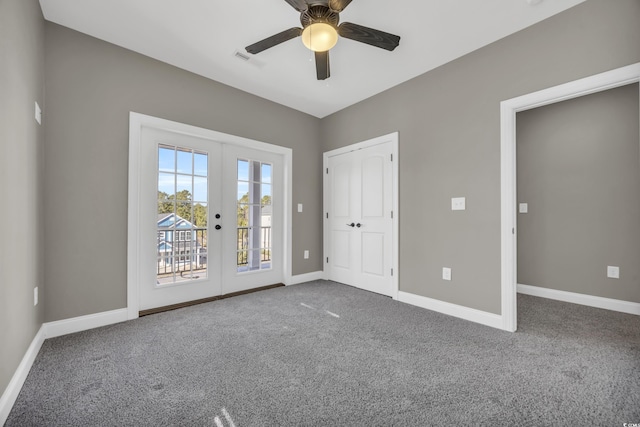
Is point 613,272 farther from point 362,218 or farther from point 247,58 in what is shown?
point 247,58

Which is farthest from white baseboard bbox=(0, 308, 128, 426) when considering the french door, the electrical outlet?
the electrical outlet

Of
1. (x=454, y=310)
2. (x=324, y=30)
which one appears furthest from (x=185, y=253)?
(x=454, y=310)

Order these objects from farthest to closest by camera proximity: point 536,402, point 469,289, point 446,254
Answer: point 446,254, point 469,289, point 536,402

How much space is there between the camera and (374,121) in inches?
147

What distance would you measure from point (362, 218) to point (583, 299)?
2709 millimetres

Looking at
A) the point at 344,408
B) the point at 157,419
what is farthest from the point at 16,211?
the point at 344,408

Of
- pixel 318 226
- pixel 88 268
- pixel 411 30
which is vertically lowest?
pixel 88 268

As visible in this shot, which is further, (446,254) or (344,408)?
(446,254)

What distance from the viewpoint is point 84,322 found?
2459 mm

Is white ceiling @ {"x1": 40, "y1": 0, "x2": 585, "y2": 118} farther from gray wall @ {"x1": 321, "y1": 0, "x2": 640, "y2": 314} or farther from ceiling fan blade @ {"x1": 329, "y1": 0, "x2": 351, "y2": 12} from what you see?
ceiling fan blade @ {"x1": 329, "y1": 0, "x2": 351, "y2": 12}

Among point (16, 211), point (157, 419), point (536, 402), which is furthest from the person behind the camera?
point (16, 211)

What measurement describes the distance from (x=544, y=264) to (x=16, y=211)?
16.8 feet

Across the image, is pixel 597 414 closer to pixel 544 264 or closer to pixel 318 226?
pixel 544 264

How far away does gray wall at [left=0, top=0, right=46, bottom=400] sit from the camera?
146cm
